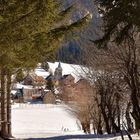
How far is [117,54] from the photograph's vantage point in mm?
27906

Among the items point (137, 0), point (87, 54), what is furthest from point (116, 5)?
point (87, 54)

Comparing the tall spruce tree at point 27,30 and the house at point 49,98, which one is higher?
the house at point 49,98

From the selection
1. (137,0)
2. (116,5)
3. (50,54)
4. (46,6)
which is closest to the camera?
(137,0)

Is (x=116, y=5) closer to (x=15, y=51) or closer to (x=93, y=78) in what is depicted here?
(x=15, y=51)

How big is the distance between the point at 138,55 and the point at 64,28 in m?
7.26

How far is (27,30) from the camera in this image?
58.5 ft

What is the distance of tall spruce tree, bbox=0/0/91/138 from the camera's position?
55.1ft

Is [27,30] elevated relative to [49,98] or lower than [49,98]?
lower

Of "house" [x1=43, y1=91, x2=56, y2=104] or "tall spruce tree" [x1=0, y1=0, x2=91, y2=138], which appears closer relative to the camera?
"tall spruce tree" [x1=0, y1=0, x2=91, y2=138]

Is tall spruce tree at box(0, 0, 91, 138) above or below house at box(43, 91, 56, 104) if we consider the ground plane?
below

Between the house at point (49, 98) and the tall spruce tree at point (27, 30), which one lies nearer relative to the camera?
the tall spruce tree at point (27, 30)

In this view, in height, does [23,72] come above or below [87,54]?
below

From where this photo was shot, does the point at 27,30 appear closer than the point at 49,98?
Yes

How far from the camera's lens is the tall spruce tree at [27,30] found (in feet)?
55.1
